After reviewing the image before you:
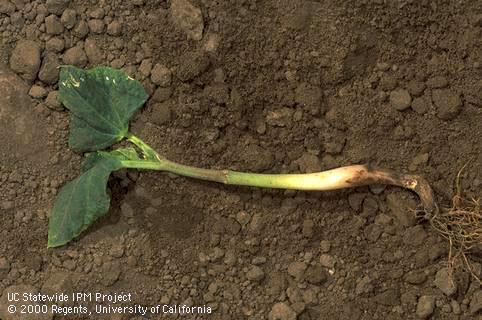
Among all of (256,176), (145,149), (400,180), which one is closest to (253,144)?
(256,176)

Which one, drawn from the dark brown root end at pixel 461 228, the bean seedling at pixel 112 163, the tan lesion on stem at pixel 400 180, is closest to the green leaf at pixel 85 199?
the bean seedling at pixel 112 163

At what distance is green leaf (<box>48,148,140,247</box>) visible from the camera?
6.15 ft

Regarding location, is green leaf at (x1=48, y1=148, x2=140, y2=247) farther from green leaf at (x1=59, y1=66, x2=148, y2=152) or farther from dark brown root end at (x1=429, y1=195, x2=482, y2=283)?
dark brown root end at (x1=429, y1=195, x2=482, y2=283)

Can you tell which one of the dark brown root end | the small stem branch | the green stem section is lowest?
the dark brown root end

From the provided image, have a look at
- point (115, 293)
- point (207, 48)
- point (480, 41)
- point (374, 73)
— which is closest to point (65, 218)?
point (115, 293)

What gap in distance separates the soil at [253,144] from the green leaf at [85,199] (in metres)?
0.06

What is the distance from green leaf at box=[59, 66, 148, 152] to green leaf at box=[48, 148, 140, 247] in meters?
0.05

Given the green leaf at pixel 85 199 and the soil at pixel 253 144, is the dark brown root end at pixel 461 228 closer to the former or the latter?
the soil at pixel 253 144

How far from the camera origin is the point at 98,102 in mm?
1912

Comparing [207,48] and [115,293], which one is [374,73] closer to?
[207,48]

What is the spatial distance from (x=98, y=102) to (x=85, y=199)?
0.28m

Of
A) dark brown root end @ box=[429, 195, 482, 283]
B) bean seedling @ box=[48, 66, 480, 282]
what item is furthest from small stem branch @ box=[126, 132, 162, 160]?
dark brown root end @ box=[429, 195, 482, 283]

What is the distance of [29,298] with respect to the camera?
196cm

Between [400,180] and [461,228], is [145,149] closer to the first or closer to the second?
[400,180]
